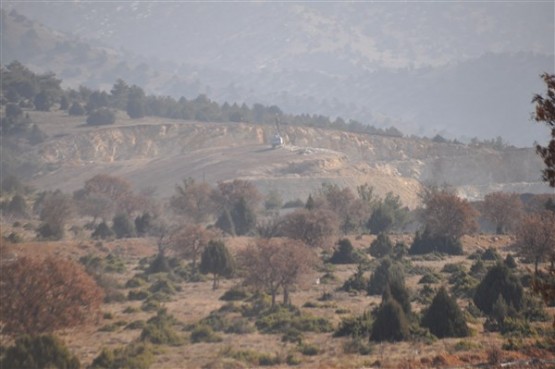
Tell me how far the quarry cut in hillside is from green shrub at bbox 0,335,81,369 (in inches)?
2726

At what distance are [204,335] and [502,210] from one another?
35463mm

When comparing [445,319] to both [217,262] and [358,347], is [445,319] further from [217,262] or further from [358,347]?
[217,262]

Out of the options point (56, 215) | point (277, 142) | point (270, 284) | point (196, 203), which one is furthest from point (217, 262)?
point (277, 142)

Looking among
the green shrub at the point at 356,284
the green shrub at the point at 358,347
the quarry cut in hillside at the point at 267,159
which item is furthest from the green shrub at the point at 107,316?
the quarry cut in hillside at the point at 267,159

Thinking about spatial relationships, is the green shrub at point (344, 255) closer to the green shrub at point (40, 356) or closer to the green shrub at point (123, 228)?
the green shrub at point (123, 228)

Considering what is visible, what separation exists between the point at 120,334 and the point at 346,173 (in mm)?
69027

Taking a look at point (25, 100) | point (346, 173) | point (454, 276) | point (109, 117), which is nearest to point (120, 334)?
point (454, 276)

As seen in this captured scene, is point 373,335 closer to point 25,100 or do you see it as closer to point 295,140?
point 295,140

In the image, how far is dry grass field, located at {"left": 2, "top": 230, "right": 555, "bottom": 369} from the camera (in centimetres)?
2167

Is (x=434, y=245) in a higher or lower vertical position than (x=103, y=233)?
higher

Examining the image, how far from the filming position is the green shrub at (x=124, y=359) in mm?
23672

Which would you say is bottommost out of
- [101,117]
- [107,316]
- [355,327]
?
[107,316]

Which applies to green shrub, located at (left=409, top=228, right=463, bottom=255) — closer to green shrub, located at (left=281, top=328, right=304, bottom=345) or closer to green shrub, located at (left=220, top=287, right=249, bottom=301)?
green shrub, located at (left=220, top=287, right=249, bottom=301)

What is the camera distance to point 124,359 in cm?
2416
